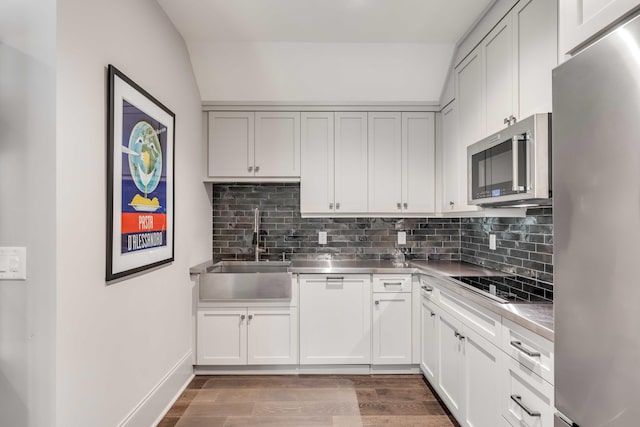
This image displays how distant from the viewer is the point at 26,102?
1.34 metres

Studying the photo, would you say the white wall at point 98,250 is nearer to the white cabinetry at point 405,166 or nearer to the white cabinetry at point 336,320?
the white cabinetry at point 336,320

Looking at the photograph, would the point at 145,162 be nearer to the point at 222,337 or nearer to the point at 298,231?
the point at 222,337

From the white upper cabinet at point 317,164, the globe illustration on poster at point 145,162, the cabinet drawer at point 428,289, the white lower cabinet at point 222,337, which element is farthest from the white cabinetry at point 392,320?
the globe illustration on poster at point 145,162

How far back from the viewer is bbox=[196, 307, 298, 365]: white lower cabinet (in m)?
2.83

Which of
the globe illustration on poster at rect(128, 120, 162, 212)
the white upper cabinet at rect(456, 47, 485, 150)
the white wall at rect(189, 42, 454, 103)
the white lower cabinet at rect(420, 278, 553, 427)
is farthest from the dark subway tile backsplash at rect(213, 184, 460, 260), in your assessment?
the globe illustration on poster at rect(128, 120, 162, 212)

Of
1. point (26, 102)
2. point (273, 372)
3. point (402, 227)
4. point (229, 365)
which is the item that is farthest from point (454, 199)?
point (26, 102)

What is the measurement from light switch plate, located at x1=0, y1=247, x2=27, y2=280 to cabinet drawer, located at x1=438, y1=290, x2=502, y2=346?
82.2 inches

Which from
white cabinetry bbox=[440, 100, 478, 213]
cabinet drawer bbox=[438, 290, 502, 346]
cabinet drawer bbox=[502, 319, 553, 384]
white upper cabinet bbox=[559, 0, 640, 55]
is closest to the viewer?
white upper cabinet bbox=[559, 0, 640, 55]

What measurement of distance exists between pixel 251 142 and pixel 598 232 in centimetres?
273

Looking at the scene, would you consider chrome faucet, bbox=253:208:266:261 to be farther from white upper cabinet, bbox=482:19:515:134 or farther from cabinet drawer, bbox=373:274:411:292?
white upper cabinet, bbox=482:19:515:134

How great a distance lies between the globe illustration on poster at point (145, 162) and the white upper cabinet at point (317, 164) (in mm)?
1291

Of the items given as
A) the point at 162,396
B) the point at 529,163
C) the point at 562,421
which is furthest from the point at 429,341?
the point at 162,396

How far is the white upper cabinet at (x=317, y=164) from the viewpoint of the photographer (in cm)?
312

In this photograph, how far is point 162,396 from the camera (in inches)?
89.6
